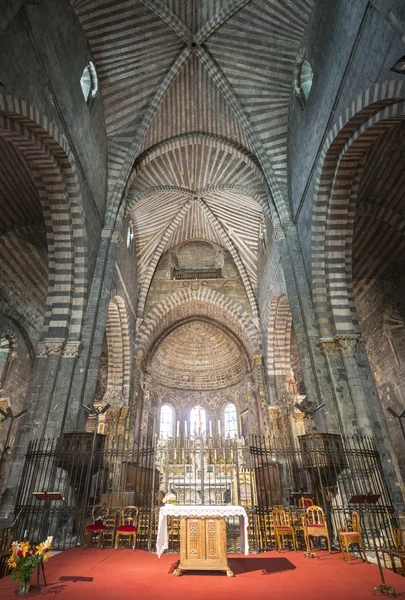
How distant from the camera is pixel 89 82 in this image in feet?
39.8

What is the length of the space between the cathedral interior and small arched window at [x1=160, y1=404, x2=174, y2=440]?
224 cm

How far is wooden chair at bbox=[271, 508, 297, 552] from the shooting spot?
6.68m

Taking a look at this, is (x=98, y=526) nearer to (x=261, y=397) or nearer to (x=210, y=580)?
(x=210, y=580)

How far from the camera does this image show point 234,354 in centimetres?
2242

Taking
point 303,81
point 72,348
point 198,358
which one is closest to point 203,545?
point 72,348

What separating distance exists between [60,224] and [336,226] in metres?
8.09

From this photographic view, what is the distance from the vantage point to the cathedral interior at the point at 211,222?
26.7ft

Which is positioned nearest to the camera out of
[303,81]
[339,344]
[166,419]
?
[339,344]

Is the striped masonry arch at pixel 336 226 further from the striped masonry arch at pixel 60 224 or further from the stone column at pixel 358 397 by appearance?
the striped masonry arch at pixel 60 224

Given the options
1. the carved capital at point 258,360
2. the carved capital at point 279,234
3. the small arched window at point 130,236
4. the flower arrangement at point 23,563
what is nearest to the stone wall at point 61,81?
the small arched window at point 130,236

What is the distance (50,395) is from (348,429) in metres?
7.39

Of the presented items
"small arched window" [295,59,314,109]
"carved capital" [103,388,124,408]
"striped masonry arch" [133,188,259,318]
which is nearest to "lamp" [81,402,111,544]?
"carved capital" [103,388,124,408]

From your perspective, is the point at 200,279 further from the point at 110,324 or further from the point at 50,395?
the point at 50,395

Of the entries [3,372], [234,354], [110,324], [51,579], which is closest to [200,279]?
[234,354]
